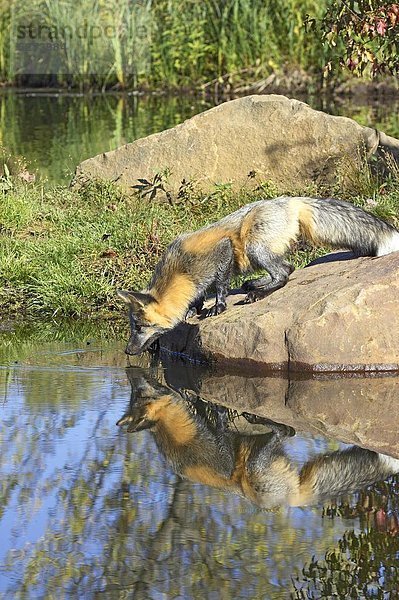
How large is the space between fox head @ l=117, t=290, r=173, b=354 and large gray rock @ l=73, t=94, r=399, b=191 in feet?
15.1

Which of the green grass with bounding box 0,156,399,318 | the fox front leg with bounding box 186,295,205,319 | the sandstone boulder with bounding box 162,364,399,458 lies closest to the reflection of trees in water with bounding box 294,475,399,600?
the sandstone boulder with bounding box 162,364,399,458

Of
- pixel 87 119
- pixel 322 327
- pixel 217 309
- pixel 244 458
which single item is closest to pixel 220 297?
pixel 217 309

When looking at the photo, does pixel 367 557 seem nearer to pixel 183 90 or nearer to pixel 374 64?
pixel 374 64

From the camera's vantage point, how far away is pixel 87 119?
74.1ft

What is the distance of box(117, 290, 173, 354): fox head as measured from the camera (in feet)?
27.2

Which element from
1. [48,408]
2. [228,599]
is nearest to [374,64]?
[48,408]

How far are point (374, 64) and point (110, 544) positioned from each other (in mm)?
7524

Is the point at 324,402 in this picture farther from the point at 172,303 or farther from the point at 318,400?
the point at 172,303

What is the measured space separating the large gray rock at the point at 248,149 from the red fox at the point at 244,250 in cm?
420

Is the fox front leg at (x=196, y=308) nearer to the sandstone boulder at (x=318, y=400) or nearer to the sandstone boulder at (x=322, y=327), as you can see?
the sandstone boulder at (x=322, y=327)

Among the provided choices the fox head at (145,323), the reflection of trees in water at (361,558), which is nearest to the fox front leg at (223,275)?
the fox head at (145,323)

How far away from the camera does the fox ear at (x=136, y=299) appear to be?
817 cm

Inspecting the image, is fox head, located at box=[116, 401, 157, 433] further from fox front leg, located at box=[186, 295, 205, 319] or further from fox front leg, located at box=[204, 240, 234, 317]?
fox front leg, located at box=[186, 295, 205, 319]

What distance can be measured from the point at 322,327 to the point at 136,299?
1327 mm
